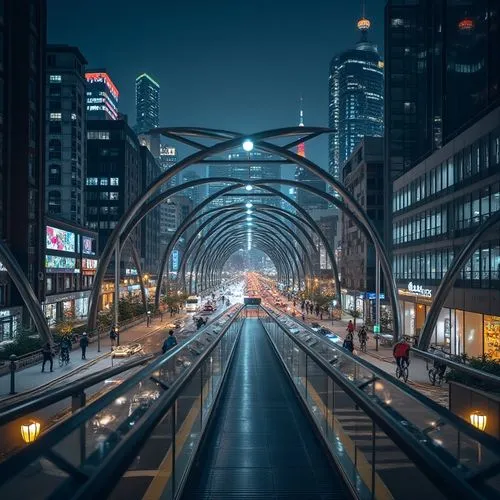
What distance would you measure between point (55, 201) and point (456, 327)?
8331 centimetres

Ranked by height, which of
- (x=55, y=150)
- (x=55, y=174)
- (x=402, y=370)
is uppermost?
(x=55, y=150)

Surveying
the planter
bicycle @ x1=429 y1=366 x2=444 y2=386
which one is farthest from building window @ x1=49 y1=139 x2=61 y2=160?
the planter

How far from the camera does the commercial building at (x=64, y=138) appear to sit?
102 metres

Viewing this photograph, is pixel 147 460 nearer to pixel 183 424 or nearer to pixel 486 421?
pixel 183 424

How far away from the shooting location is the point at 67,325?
4169 centimetres

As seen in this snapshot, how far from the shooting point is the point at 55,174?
10181 cm

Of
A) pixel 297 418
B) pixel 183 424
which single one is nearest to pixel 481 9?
pixel 297 418

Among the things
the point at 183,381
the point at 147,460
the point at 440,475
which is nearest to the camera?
A: the point at 440,475

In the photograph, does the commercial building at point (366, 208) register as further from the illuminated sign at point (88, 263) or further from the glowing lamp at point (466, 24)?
the illuminated sign at point (88, 263)

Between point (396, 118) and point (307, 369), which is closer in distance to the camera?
point (307, 369)

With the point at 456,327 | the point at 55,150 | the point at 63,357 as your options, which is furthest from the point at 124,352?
the point at 55,150

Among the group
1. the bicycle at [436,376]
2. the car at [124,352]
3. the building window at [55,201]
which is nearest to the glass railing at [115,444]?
the bicycle at [436,376]

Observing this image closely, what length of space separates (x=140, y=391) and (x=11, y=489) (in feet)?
10.6

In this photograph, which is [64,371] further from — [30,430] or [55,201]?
[55,201]
